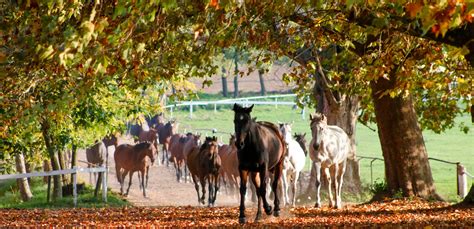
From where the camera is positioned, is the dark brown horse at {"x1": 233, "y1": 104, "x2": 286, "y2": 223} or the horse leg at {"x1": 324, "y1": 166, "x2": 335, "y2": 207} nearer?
the dark brown horse at {"x1": 233, "y1": 104, "x2": 286, "y2": 223}

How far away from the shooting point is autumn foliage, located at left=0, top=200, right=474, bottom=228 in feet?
61.4

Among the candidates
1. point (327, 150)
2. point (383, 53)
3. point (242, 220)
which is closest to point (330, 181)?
point (327, 150)

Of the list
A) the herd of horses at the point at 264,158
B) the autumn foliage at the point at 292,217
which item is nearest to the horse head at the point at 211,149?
the herd of horses at the point at 264,158

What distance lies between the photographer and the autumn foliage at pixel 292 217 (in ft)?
61.4

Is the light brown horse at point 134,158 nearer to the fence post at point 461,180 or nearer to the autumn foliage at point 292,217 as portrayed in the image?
the fence post at point 461,180

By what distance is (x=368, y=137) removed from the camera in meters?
74.8

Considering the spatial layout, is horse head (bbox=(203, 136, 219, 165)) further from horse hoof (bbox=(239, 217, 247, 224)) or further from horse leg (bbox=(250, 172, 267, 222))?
horse hoof (bbox=(239, 217, 247, 224))

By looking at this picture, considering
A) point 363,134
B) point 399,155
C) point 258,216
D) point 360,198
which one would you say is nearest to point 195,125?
point 363,134

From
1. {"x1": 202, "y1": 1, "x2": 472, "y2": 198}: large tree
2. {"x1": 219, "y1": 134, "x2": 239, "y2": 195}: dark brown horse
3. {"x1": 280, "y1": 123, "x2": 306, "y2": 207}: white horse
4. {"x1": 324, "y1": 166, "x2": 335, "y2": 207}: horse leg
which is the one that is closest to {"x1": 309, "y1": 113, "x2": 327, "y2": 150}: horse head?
{"x1": 202, "y1": 1, "x2": 472, "y2": 198}: large tree

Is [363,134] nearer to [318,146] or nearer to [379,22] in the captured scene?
[318,146]

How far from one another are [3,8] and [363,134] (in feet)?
199

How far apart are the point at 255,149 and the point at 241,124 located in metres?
0.89

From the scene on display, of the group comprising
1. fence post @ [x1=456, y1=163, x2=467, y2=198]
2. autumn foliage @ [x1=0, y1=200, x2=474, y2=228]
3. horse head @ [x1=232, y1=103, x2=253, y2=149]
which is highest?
horse head @ [x1=232, y1=103, x2=253, y2=149]

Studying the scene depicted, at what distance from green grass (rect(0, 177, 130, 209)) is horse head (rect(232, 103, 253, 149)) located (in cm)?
1293
